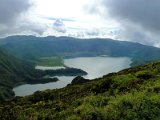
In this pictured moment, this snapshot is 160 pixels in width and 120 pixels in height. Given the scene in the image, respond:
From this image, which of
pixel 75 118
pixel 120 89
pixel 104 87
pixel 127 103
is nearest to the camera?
pixel 75 118

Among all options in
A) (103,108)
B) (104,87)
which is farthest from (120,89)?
(103,108)

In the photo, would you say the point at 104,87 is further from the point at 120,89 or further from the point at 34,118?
the point at 34,118

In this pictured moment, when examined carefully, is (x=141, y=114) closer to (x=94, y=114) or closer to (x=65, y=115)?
(x=94, y=114)

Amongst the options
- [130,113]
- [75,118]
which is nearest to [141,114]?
[130,113]

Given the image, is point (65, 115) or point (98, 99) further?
point (98, 99)

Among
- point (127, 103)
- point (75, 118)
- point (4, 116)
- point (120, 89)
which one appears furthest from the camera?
point (120, 89)

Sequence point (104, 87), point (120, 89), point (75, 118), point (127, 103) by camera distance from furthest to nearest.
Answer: point (104, 87)
point (120, 89)
point (127, 103)
point (75, 118)

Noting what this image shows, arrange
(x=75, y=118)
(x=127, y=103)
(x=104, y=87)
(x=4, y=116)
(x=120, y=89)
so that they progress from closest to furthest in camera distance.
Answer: (x=75, y=118)
(x=127, y=103)
(x=4, y=116)
(x=120, y=89)
(x=104, y=87)

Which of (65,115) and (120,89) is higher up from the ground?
(120,89)

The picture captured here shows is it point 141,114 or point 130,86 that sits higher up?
point 130,86
